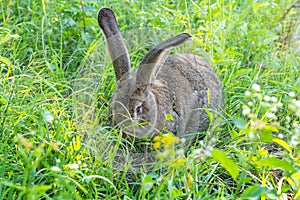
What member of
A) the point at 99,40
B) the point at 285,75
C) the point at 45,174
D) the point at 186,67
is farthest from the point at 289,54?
the point at 45,174

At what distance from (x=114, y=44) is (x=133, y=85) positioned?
375mm

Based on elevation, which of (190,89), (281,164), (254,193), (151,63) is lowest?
(190,89)

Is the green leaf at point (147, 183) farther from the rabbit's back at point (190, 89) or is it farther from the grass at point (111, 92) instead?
the rabbit's back at point (190, 89)

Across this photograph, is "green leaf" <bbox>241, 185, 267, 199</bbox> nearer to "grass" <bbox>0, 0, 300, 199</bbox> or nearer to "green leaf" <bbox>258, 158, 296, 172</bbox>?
"grass" <bbox>0, 0, 300, 199</bbox>

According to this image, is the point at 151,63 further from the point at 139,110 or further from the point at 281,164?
the point at 281,164

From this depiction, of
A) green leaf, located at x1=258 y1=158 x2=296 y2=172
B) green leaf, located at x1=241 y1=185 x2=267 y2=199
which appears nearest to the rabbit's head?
green leaf, located at x1=258 y1=158 x2=296 y2=172

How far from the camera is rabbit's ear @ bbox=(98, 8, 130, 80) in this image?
3.77 meters

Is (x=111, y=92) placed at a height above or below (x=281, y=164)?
below

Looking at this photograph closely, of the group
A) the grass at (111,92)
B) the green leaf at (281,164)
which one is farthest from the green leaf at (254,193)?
the green leaf at (281,164)

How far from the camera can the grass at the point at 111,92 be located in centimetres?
296

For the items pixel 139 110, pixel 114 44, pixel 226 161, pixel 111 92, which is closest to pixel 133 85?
pixel 139 110

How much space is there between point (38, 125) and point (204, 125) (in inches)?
51.1

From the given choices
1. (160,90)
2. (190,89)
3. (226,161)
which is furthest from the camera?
(190,89)

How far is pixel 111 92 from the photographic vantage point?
13.5ft
